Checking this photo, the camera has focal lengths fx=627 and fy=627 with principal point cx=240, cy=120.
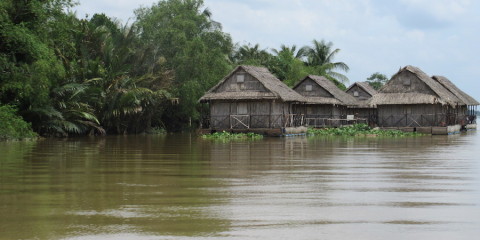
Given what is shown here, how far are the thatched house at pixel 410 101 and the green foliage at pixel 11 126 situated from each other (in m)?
21.7

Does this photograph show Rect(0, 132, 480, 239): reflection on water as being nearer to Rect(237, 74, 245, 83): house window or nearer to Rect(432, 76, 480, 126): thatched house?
Rect(237, 74, 245, 83): house window

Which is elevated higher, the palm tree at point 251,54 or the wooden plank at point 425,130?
the palm tree at point 251,54

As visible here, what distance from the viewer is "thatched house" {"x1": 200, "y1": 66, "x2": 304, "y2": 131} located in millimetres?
32906

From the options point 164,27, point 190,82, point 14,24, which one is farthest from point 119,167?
point 164,27

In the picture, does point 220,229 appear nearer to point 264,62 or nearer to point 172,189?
point 172,189

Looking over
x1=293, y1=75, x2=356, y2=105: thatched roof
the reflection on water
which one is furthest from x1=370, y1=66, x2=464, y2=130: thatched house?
the reflection on water

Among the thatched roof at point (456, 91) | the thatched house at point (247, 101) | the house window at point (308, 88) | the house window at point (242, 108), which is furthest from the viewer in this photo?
the thatched roof at point (456, 91)

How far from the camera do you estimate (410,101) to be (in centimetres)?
3769

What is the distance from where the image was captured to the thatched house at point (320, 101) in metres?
41.6

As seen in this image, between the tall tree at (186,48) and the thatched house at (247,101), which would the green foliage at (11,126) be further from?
the tall tree at (186,48)

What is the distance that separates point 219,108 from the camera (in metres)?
34.4

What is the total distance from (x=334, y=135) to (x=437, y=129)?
6.57 metres

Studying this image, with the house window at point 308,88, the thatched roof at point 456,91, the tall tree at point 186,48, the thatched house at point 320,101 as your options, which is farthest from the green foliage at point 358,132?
the thatched roof at point 456,91

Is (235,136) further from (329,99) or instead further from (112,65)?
(329,99)
